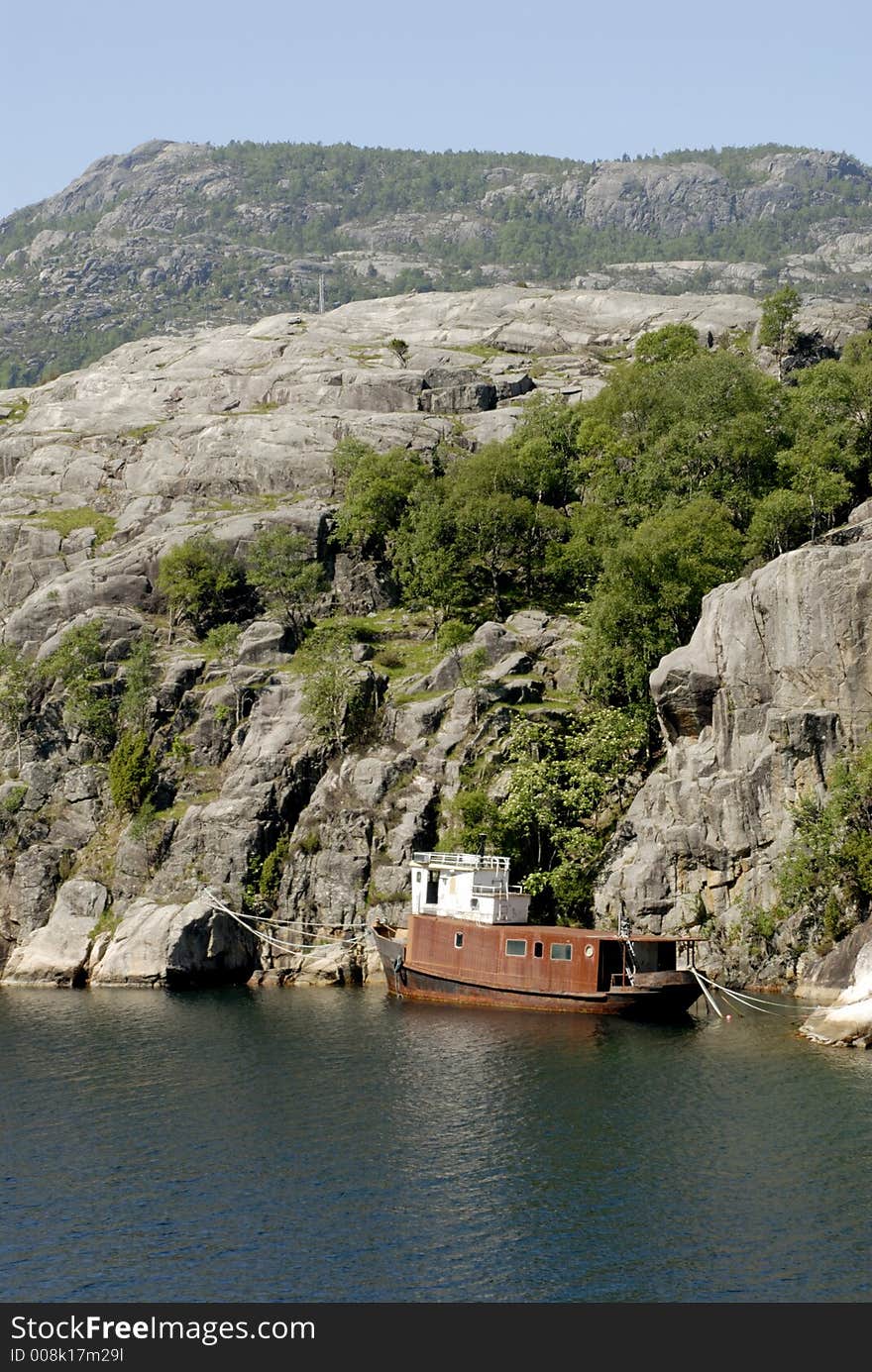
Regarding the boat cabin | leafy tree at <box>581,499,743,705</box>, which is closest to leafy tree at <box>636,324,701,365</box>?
leafy tree at <box>581,499,743,705</box>

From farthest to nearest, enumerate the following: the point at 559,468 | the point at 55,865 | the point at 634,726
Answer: the point at 559,468 → the point at 55,865 → the point at 634,726

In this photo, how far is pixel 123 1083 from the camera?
62344mm

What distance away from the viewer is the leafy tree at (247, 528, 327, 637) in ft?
384

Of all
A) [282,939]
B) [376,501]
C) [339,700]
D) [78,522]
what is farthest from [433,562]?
[78,522]

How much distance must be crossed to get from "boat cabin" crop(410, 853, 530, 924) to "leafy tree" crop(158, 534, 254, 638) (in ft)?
141

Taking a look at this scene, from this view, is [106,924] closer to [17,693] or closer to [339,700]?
[339,700]

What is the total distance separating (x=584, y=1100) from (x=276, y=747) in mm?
49296

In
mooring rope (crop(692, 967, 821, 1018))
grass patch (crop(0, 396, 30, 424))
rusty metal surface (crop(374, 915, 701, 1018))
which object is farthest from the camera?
grass patch (crop(0, 396, 30, 424))

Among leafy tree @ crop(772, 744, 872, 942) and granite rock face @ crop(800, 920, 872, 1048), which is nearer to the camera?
granite rock face @ crop(800, 920, 872, 1048)

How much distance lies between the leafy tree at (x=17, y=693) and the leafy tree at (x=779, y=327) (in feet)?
279

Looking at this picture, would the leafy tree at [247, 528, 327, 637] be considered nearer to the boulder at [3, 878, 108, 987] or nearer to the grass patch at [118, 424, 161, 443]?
the boulder at [3, 878, 108, 987]

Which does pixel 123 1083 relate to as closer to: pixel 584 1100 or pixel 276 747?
pixel 584 1100

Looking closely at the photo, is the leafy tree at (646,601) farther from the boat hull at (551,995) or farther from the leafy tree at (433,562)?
the boat hull at (551,995)
